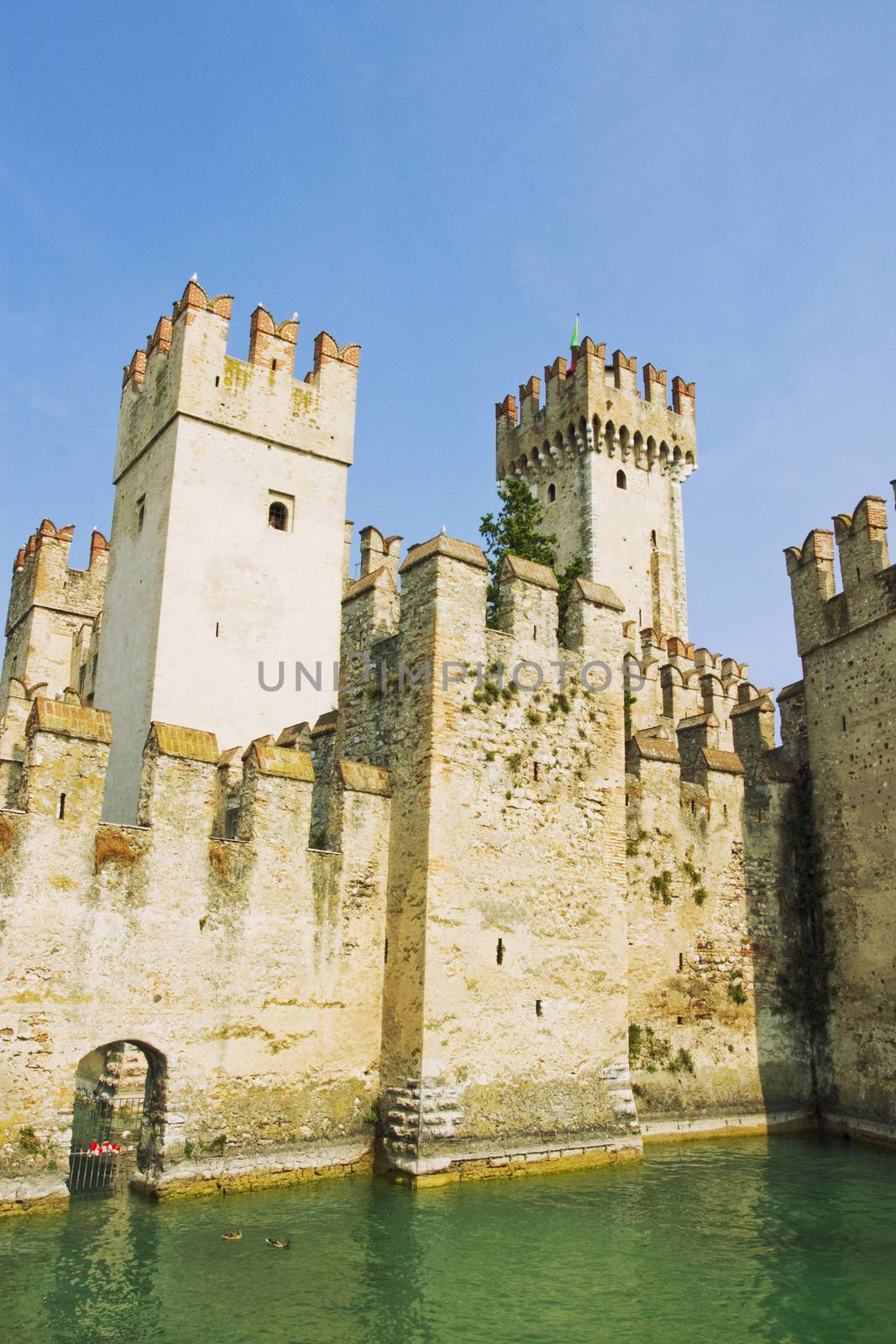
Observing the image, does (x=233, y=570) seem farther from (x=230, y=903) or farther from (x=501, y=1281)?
(x=501, y=1281)

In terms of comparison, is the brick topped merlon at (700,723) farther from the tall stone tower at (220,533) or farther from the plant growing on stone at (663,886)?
the tall stone tower at (220,533)

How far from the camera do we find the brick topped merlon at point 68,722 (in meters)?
12.0

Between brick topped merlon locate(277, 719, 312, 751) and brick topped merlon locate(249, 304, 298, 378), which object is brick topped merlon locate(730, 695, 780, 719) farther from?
brick topped merlon locate(249, 304, 298, 378)

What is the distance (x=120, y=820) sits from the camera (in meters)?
19.5

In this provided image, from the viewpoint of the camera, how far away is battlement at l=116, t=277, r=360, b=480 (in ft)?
68.7

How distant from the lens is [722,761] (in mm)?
18656

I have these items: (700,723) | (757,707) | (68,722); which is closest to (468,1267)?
(68,722)

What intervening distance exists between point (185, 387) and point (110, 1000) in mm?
12561

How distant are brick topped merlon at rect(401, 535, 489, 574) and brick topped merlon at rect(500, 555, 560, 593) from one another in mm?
443

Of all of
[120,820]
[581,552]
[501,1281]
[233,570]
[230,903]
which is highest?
[581,552]

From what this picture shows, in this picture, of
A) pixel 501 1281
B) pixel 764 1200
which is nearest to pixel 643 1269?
pixel 501 1281

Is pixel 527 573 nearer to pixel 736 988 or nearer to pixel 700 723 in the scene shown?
pixel 700 723

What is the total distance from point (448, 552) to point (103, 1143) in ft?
29.8

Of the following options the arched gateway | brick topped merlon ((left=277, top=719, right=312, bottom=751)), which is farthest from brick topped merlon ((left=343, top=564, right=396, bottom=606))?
the arched gateway
